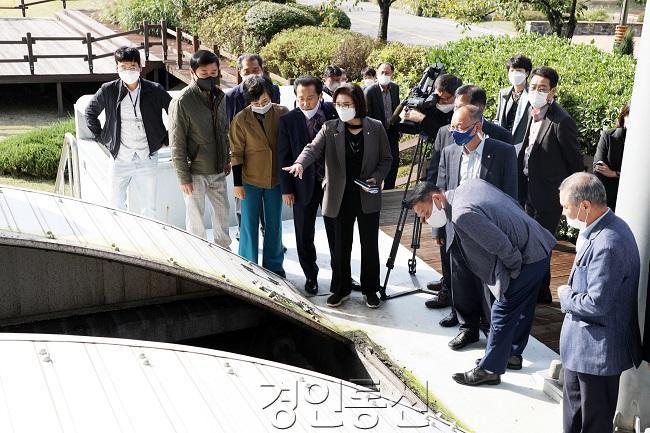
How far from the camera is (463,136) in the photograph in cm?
519

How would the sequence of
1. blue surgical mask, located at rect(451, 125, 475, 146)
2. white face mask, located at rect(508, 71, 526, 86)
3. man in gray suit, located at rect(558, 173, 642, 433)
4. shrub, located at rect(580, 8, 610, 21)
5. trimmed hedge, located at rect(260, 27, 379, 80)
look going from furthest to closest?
shrub, located at rect(580, 8, 610, 21) → trimmed hedge, located at rect(260, 27, 379, 80) → white face mask, located at rect(508, 71, 526, 86) → blue surgical mask, located at rect(451, 125, 475, 146) → man in gray suit, located at rect(558, 173, 642, 433)

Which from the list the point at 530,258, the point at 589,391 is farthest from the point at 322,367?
the point at 589,391

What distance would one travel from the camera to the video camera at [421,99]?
634cm

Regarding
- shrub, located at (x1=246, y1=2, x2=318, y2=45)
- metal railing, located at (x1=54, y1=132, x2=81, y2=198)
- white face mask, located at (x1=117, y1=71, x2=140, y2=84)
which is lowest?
metal railing, located at (x1=54, y1=132, x2=81, y2=198)

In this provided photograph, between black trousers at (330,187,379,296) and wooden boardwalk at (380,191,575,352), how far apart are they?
1.07 metres

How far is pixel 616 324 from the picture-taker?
3910 mm

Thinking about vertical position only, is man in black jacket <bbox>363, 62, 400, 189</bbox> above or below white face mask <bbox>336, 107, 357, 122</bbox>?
below

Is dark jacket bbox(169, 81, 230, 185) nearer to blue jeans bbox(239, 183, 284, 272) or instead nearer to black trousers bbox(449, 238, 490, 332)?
blue jeans bbox(239, 183, 284, 272)

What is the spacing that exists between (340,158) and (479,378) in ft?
6.29

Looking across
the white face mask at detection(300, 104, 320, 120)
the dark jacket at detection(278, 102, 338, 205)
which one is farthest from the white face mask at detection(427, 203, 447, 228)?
the white face mask at detection(300, 104, 320, 120)

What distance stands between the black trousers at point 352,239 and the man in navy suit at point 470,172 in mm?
790

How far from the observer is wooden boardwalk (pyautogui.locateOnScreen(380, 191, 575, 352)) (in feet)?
19.2

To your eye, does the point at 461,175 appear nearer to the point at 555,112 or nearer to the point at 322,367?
the point at 555,112

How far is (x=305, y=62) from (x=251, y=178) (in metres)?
12.1
